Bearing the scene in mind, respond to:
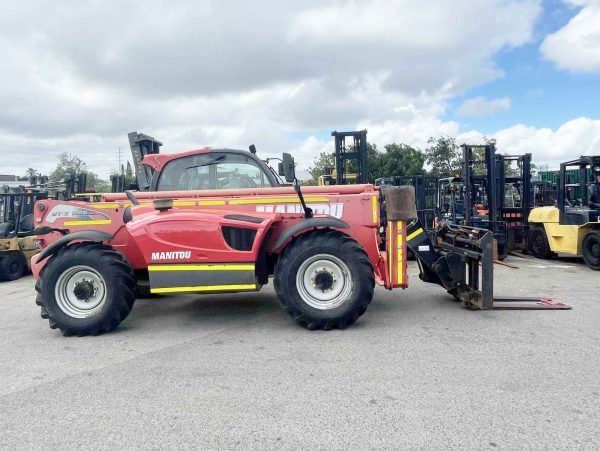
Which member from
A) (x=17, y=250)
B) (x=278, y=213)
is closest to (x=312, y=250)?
(x=278, y=213)

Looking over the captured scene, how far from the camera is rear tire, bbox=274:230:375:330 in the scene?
531 centimetres

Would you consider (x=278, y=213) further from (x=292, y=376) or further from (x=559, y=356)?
(x=559, y=356)

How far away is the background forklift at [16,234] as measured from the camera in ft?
35.6

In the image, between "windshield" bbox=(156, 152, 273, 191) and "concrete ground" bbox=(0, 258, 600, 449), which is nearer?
"concrete ground" bbox=(0, 258, 600, 449)

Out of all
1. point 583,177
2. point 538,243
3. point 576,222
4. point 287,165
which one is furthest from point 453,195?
point 287,165

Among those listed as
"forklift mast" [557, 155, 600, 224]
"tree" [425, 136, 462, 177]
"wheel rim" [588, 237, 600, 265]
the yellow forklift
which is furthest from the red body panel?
"tree" [425, 136, 462, 177]

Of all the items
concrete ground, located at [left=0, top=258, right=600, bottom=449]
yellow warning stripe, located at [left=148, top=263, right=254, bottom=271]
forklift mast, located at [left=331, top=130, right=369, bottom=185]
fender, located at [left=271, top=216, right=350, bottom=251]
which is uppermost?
forklift mast, located at [left=331, top=130, right=369, bottom=185]

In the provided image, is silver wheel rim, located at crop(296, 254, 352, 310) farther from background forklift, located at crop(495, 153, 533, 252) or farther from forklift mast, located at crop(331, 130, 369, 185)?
background forklift, located at crop(495, 153, 533, 252)

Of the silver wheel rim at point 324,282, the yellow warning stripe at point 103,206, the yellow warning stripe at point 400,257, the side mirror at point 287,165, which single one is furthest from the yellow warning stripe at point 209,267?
the yellow warning stripe at point 400,257

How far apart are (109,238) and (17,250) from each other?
7.13m

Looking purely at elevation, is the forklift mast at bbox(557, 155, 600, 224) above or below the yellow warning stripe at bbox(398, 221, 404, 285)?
above

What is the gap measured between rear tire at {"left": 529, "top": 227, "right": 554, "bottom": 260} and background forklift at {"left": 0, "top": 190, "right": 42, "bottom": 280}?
1268cm

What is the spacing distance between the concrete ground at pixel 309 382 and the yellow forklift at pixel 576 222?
4.45 metres

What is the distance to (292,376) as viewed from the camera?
4.09 m
